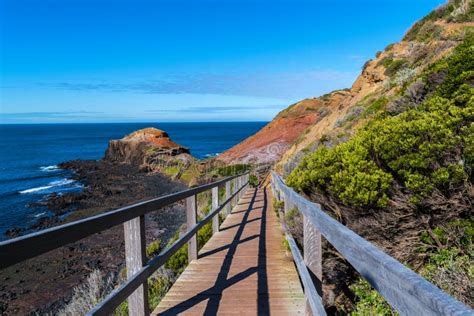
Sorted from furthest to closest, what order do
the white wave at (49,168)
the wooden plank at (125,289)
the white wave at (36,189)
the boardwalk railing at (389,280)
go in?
the white wave at (49,168), the white wave at (36,189), the wooden plank at (125,289), the boardwalk railing at (389,280)

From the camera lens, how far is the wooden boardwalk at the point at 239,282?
13.4 feet

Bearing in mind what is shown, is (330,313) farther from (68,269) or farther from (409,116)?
(68,269)

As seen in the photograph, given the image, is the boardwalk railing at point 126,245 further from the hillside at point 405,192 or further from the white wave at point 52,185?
the white wave at point 52,185

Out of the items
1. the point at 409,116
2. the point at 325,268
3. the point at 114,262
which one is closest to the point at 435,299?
the point at 325,268

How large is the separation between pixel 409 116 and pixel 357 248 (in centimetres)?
521

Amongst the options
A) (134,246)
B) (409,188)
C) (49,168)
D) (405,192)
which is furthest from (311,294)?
(49,168)

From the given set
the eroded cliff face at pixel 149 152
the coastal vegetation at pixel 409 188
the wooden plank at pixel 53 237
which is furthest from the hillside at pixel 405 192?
the eroded cliff face at pixel 149 152

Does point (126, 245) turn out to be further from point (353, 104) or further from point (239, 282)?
point (353, 104)

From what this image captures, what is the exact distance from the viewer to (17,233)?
70.4 ft

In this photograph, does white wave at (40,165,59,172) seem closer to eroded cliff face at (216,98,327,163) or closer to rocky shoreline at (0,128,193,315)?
rocky shoreline at (0,128,193,315)

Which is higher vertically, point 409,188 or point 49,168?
point 409,188

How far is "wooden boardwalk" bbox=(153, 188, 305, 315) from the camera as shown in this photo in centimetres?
408

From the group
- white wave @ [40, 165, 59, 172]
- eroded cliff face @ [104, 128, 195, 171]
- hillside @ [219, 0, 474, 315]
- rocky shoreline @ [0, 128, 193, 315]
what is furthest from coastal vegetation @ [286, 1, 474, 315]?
white wave @ [40, 165, 59, 172]

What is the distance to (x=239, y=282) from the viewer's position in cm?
494
